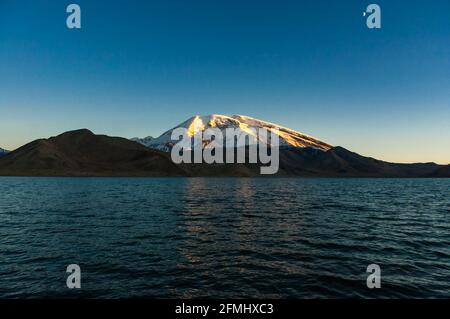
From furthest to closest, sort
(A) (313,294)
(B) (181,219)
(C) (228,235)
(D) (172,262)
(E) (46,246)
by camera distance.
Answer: (B) (181,219) < (C) (228,235) < (E) (46,246) < (D) (172,262) < (A) (313,294)

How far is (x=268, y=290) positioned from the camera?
16.4 meters

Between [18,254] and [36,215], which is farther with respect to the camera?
[36,215]

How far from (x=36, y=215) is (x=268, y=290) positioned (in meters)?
40.0

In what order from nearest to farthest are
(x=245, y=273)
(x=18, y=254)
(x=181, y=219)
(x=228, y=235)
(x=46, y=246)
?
(x=245, y=273), (x=18, y=254), (x=46, y=246), (x=228, y=235), (x=181, y=219)

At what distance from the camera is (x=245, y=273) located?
62.8ft

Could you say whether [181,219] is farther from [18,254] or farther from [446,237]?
[446,237]

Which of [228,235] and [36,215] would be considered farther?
[36,215]
